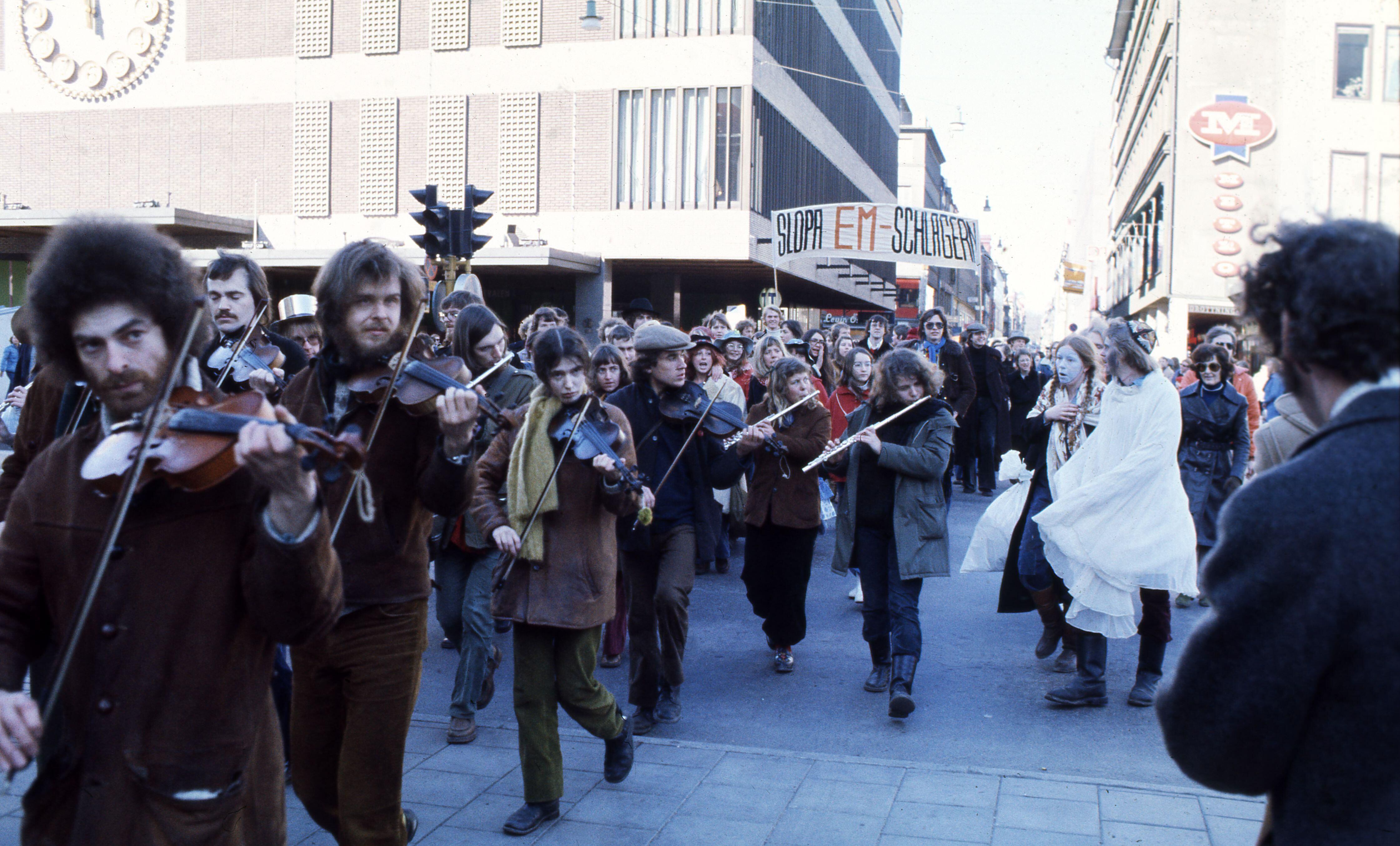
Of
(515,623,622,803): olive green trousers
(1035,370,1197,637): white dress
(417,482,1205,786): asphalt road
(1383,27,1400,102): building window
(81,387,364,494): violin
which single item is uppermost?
(1383,27,1400,102): building window

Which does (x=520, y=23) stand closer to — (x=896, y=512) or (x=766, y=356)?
(x=766, y=356)

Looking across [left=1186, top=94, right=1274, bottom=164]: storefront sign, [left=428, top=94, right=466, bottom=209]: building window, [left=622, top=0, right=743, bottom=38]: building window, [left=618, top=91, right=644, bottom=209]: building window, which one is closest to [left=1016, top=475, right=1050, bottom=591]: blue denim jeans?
[left=622, top=0, right=743, bottom=38]: building window

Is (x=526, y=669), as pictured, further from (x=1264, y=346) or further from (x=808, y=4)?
(x=808, y=4)

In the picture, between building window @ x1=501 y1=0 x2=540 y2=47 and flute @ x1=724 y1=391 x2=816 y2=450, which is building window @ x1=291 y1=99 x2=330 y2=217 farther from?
flute @ x1=724 y1=391 x2=816 y2=450

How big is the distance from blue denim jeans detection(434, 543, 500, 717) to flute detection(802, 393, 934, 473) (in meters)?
1.91

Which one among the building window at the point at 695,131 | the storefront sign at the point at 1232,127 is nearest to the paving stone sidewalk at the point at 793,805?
the building window at the point at 695,131

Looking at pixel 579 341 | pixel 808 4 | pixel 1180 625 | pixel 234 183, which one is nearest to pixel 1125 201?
pixel 808 4

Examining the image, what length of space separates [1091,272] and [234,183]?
8482 centimetres

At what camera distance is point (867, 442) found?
602 centimetres

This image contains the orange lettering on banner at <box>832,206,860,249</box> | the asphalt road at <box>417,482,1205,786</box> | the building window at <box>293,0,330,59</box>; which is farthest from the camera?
the building window at <box>293,0,330,59</box>

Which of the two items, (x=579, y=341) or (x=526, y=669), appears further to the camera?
(x=579, y=341)

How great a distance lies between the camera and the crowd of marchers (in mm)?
1773

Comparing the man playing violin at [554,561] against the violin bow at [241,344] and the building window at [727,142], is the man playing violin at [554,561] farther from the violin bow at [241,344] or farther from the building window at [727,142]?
the building window at [727,142]

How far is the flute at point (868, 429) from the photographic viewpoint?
6199 millimetres
